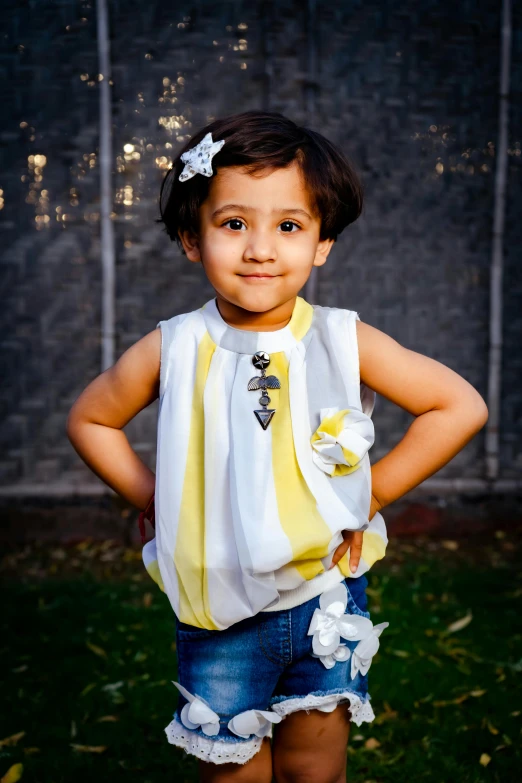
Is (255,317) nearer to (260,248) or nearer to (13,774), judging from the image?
(260,248)

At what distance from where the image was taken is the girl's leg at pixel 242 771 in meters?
1.86

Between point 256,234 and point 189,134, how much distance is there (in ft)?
9.95

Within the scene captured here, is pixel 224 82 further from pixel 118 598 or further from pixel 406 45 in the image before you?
pixel 118 598

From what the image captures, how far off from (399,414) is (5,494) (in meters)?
2.24

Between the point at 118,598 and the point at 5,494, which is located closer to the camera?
the point at 118,598

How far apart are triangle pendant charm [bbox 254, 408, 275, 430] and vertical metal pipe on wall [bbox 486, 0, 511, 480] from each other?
11.0ft

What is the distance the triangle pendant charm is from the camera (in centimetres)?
172

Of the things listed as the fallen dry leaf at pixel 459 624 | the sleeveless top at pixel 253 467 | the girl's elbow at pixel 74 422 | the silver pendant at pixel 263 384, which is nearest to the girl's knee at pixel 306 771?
the sleeveless top at pixel 253 467

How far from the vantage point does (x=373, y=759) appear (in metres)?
2.75

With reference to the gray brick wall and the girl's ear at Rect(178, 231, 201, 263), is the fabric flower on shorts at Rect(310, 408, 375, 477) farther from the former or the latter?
the gray brick wall

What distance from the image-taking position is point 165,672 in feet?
10.8

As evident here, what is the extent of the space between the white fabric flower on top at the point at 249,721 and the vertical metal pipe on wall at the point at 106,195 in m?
3.12

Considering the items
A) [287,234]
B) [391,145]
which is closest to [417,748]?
[287,234]

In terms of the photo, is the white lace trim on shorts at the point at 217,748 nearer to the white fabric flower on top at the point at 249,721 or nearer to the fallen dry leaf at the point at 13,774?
the white fabric flower on top at the point at 249,721
